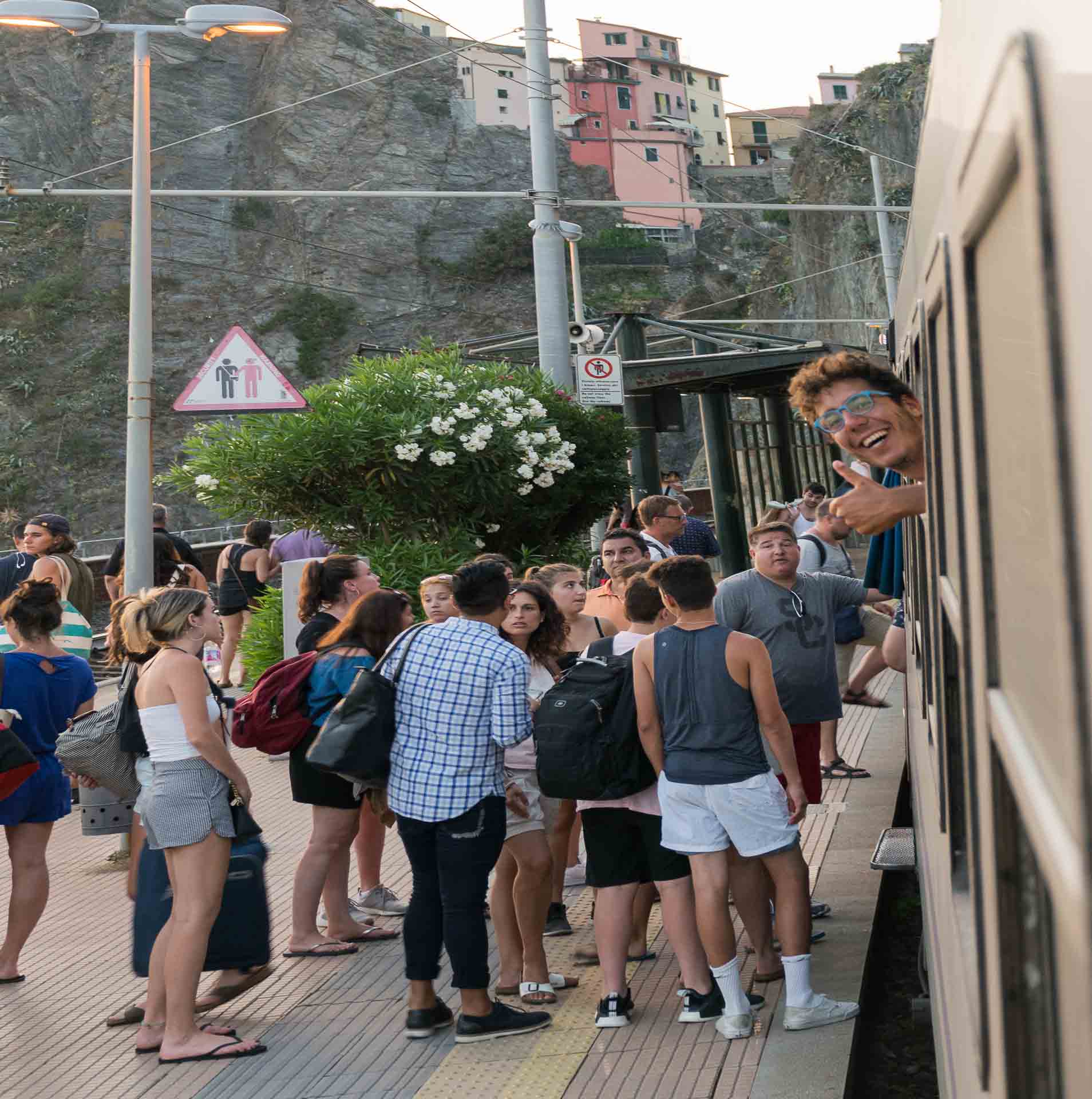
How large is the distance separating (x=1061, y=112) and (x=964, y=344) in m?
0.67

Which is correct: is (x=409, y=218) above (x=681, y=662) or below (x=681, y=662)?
above

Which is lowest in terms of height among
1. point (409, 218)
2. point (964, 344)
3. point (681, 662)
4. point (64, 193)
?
point (681, 662)

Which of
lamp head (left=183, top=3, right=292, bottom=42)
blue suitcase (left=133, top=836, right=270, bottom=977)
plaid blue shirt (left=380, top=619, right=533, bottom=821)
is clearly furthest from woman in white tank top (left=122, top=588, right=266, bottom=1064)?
lamp head (left=183, top=3, right=292, bottom=42)

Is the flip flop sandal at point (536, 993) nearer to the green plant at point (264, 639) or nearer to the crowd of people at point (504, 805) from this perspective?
the crowd of people at point (504, 805)

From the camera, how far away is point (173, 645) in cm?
514

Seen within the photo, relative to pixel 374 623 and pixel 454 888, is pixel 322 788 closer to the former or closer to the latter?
pixel 374 623

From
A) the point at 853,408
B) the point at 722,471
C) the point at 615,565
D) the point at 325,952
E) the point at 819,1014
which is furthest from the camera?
the point at 722,471

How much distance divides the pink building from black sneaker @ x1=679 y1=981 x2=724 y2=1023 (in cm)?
8702

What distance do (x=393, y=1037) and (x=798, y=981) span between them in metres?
1.49

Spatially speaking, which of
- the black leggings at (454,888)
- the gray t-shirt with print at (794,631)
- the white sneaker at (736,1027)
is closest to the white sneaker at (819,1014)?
the white sneaker at (736,1027)

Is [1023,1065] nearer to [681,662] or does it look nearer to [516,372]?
[681,662]

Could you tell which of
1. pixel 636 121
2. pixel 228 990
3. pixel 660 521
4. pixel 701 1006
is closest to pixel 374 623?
pixel 228 990

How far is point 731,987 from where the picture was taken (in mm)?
5047

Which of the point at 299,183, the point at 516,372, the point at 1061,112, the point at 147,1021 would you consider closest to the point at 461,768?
the point at 147,1021
